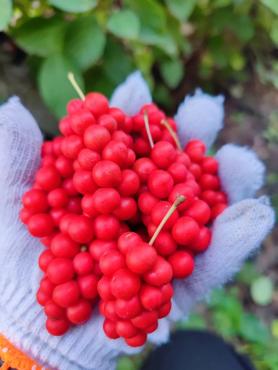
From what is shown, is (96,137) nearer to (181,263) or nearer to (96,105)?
(96,105)

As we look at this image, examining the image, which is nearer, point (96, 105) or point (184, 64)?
point (96, 105)

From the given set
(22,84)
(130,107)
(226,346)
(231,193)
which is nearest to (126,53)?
(22,84)

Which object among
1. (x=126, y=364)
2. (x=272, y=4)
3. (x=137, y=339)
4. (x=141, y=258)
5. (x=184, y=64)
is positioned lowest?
(x=126, y=364)

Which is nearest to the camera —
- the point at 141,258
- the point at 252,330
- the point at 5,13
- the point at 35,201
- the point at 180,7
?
the point at 141,258

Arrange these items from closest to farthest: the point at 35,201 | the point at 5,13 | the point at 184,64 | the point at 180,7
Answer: the point at 35,201 < the point at 5,13 < the point at 180,7 < the point at 184,64

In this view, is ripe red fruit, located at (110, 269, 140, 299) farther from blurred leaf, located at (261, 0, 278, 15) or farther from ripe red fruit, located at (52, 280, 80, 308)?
blurred leaf, located at (261, 0, 278, 15)

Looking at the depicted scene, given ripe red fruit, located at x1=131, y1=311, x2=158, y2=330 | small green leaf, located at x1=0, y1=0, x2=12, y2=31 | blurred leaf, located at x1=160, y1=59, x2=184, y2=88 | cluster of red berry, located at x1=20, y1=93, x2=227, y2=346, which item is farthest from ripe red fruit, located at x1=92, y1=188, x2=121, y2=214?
blurred leaf, located at x1=160, y1=59, x2=184, y2=88

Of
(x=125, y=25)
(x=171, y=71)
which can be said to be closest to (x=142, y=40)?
(x=125, y=25)
